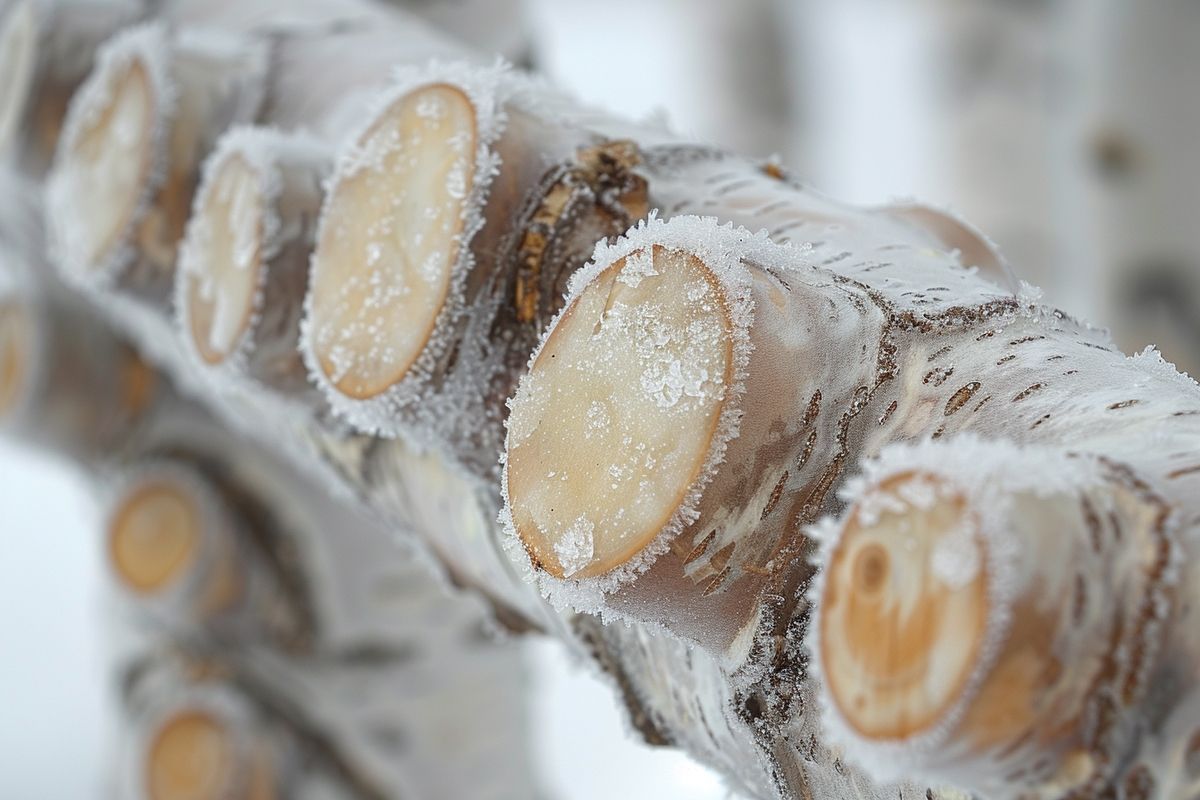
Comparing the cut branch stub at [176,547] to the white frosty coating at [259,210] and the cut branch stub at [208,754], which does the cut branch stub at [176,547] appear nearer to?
the cut branch stub at [208,754]

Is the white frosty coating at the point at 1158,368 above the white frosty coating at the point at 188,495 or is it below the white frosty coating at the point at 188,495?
above

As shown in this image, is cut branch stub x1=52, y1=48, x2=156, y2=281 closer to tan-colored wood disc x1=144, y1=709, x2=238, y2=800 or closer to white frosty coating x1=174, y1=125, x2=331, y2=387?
white frosty coating x1=174, y1=125, x2=331, y2=387

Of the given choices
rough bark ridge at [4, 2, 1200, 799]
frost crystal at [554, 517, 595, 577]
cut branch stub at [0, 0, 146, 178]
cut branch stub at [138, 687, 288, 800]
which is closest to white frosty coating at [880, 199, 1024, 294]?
rough bark ridge at [4, 2, 1200, 799]

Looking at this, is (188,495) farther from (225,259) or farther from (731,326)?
(731,326)

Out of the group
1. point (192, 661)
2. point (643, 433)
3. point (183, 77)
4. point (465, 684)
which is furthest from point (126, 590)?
point (643, 433)

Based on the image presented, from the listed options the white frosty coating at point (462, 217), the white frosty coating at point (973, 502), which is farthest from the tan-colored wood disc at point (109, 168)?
the white frosty coating at point (973, 502)

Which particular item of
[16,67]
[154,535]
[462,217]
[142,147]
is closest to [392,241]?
[462,217]
